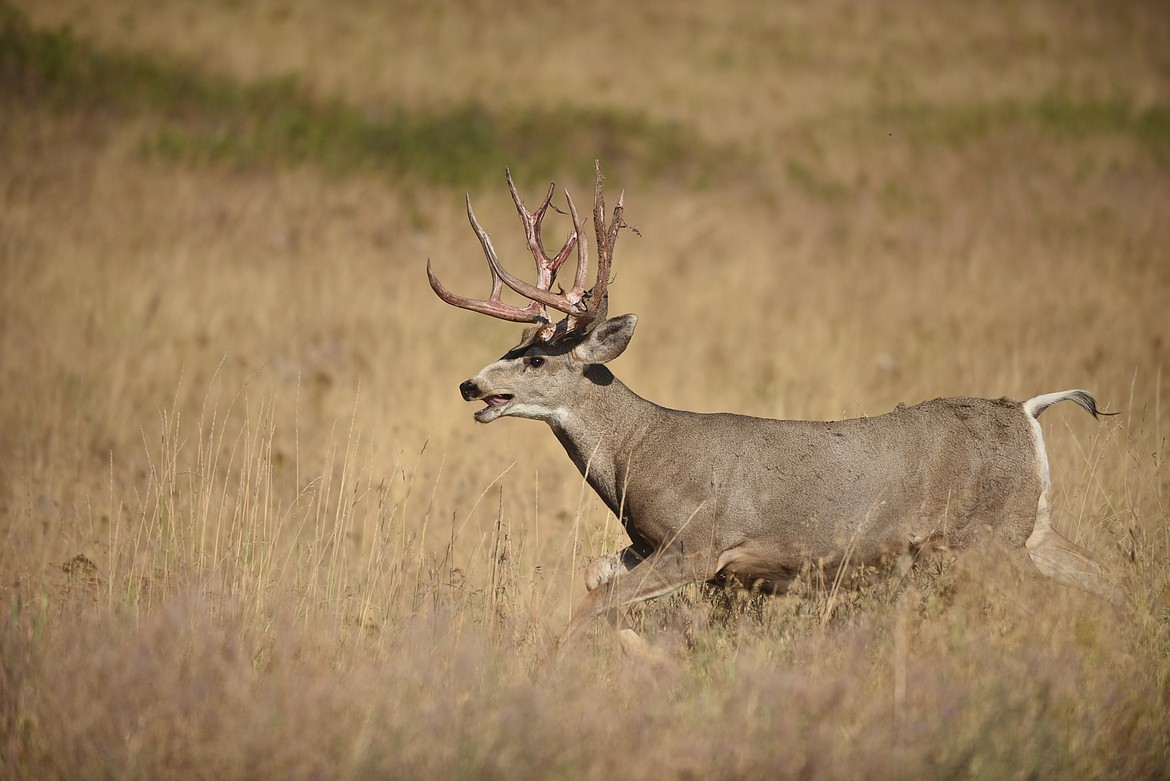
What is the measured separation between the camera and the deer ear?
20.1 ft

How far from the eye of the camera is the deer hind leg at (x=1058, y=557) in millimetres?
5945

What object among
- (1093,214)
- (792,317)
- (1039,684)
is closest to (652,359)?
(792,317)

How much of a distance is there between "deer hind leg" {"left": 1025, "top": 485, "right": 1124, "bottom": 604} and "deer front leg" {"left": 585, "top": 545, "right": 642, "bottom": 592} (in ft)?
6.49

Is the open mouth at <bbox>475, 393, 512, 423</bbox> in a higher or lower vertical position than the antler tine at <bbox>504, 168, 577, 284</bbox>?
lower

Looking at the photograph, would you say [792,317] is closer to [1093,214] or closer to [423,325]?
[423,325]

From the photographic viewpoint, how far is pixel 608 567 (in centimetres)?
608

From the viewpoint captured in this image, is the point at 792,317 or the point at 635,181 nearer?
the point at 792,317

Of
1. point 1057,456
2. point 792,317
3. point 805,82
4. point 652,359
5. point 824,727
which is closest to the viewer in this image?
point 824,727

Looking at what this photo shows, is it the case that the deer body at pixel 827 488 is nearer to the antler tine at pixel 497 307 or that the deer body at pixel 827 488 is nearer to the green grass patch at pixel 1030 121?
the antler tine at pixel 497 307

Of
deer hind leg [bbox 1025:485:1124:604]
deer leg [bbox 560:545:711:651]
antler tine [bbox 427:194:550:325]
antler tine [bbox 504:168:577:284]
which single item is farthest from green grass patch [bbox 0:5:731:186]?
deer hind leg [bbox 1025:485:1124:604]

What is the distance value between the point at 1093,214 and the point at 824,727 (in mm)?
15706

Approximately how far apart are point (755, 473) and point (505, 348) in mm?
6612

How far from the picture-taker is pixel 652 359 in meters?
12.0

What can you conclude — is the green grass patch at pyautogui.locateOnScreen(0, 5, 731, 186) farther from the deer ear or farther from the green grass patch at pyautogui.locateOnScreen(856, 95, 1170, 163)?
the deer ear
